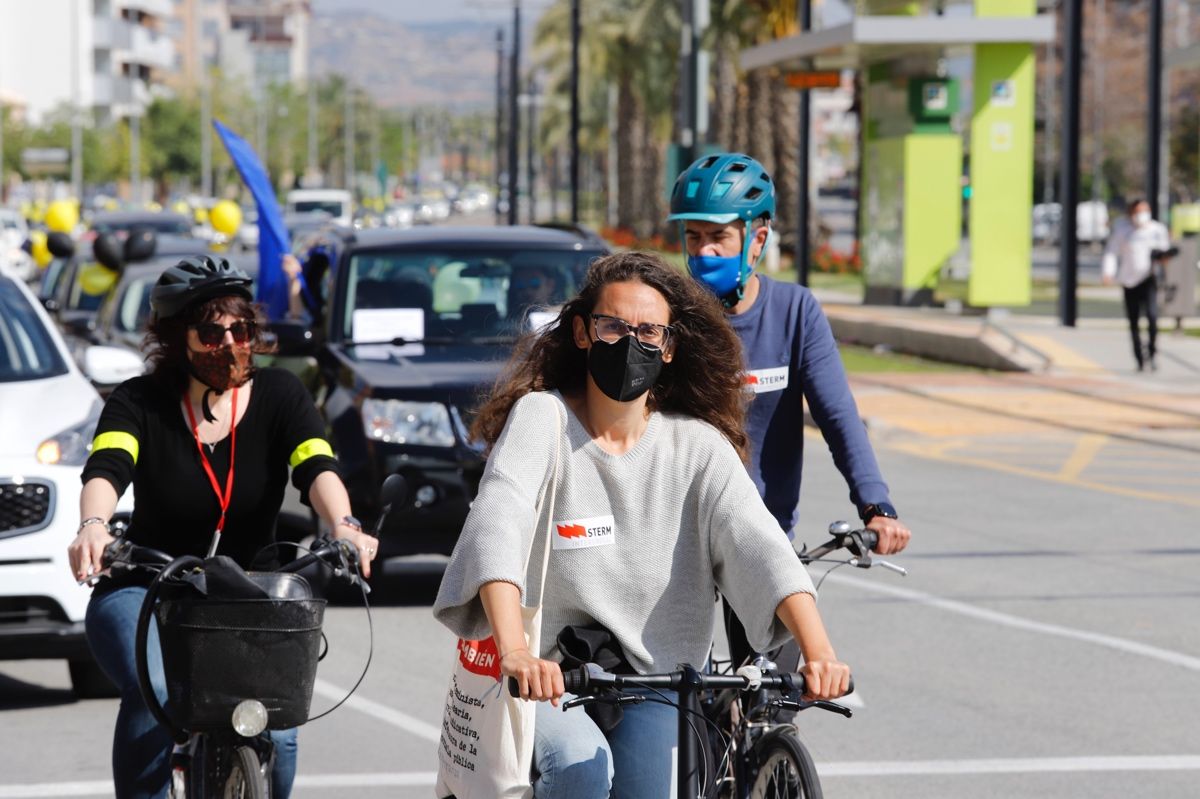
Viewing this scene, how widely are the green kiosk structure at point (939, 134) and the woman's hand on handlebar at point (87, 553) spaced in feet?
78.9

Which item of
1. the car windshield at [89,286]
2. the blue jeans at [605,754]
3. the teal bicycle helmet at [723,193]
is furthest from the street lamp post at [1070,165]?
Answer: the blue jeans at [605,754]

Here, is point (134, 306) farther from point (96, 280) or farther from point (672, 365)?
point (672, 365)

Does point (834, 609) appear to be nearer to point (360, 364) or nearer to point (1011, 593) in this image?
point (1011, 593)

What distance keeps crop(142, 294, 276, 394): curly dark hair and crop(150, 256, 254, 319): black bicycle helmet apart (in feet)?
0.06

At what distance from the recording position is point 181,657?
4.29m

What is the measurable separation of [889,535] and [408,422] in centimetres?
543

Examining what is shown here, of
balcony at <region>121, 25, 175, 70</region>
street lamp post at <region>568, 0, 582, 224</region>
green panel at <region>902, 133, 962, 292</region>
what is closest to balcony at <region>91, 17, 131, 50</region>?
balcony at <region>121, 25, 175, 70</region>

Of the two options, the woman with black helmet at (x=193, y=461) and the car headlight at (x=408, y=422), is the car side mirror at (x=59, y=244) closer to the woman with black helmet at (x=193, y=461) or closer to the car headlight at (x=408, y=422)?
the car headlight at (x=408, y=422)

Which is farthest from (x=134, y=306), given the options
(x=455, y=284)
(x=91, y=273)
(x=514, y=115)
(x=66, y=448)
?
(x=514, y=115)

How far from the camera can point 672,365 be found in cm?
418

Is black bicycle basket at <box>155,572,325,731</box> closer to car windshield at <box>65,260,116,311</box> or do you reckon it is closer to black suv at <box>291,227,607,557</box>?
black suv at <box>291,227,607,557</box>

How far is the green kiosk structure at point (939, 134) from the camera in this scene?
2806 cm

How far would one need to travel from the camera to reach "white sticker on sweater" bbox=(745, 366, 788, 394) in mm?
5195

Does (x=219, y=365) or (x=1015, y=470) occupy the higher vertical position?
(x=219, y=365)
